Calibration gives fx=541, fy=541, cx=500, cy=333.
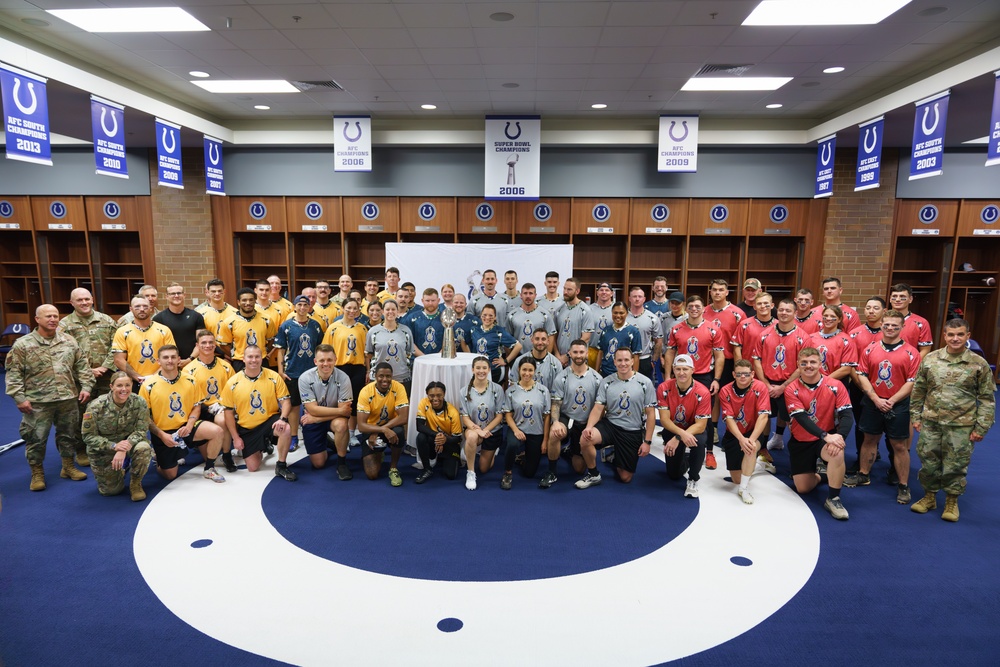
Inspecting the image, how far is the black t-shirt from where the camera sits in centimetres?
548

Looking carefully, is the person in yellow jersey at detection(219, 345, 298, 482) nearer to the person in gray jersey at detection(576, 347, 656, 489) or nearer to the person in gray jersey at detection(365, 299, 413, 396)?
the person in gray jersey at detection(365, 299, 413, 396)

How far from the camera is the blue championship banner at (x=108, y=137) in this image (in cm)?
630

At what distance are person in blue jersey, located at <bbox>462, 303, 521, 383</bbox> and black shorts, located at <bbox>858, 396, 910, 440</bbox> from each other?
333 cm

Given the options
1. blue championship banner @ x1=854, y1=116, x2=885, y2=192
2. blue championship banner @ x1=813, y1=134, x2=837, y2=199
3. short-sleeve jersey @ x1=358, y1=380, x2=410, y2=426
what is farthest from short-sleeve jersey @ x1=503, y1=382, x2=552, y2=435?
blue championship banner @ x1=813, y1=134, x2=837, y2=199

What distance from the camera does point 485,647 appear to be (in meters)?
2.71

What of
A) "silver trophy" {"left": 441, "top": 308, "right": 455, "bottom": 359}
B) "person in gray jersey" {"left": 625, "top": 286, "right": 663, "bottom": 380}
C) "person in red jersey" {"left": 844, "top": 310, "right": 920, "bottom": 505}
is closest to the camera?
"person in red jersey" {"left": 844, "top": 310, "right": 920, "bottom": 505}

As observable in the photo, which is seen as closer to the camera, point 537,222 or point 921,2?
point 921,2

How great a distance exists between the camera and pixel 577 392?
5.01 metres

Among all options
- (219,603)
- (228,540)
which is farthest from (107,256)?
(219,603)

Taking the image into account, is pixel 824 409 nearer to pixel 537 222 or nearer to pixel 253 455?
pixel 253 455

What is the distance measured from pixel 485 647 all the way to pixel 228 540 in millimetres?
2076

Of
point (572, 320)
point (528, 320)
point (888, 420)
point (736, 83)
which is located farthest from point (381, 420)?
point (736, 83)

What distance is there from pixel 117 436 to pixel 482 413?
2.98 metres

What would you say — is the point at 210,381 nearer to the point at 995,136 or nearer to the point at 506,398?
the point at 506,398
